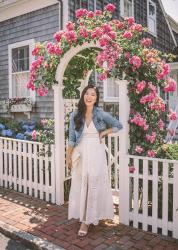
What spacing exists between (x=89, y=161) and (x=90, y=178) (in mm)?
230

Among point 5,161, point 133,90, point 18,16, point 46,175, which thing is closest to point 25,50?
point 18,16

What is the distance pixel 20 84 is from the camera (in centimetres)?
1014

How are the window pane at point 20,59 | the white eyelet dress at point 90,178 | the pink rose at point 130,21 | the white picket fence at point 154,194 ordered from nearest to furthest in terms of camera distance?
the white picket fence at point 154,194
the white eyelet dress at point 90,178
the pink rose at point 130,21
the window pane at point 20,59

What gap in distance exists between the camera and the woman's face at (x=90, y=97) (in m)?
4.41

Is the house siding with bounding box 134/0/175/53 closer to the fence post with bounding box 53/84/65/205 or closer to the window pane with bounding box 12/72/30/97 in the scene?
the window pane with bounding box 12/72/30/97

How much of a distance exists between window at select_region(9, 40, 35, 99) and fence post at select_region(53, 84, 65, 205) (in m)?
4.57

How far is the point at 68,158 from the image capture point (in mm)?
4582

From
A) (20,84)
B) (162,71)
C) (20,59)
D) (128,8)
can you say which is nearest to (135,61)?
(162,71)

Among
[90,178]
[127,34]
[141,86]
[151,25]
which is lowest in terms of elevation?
[90,178]

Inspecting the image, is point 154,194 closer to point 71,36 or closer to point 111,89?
point 71,36

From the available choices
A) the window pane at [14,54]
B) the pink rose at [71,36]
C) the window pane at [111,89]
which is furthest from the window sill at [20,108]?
the pink rose at [71,36]

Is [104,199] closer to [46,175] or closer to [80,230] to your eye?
[80,230]

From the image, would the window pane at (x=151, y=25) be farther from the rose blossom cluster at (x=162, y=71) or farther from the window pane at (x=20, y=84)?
the rose blossom cluster at (x=162, y=71)

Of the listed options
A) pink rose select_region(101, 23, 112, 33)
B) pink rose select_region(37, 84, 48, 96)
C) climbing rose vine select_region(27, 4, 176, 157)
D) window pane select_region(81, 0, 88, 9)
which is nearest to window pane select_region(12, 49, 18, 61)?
window pane select_region(81, 0, 88, 9)
